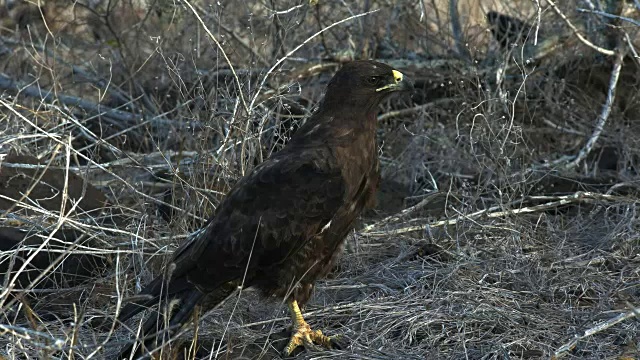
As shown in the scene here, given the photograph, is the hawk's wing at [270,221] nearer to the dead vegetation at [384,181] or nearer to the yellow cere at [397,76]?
the dead vegetation at [384,181]

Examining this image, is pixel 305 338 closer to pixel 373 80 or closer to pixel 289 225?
pixel 289 225

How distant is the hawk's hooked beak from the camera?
542 centimetres

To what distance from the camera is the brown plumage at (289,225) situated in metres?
5.00

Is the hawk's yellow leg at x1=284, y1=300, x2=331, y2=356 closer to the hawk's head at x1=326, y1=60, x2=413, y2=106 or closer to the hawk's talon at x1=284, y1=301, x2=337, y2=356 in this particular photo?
the hawk's talon at x1=284, y1=301, x2=337, y2=356

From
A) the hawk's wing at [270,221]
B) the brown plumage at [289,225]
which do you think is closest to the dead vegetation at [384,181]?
the brown plumage at [289,225]

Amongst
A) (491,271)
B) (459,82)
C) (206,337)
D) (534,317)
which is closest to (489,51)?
(459,82)

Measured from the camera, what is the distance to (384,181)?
760 cm

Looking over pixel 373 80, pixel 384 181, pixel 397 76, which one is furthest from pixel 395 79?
pixel 384 181

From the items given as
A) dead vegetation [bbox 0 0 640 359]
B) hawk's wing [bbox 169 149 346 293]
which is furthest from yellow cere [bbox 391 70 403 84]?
dead vegetation [bbox 0 0 640 359]

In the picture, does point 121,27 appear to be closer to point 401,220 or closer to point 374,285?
point 401,220

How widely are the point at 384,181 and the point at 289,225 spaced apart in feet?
8.77

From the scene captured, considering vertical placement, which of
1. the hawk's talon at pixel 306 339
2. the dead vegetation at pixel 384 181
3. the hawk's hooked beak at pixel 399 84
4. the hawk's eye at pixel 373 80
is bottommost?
the hawk's talon at pixel 306 339

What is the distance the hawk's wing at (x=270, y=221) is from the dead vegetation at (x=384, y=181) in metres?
0.33

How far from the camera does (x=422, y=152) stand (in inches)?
305
